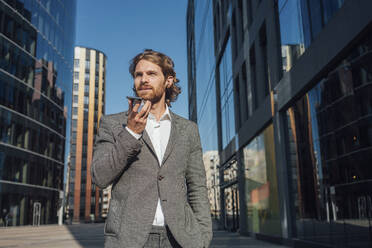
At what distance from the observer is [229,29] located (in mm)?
23156

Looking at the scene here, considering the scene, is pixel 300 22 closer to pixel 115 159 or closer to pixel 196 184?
pixel 196 184

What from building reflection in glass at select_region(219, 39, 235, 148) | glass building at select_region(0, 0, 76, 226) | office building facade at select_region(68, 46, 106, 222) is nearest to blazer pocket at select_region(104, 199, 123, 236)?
building reflection in glass at select_region(219, 39, 235, 148)

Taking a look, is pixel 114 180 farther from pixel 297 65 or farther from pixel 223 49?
pixel 223 49

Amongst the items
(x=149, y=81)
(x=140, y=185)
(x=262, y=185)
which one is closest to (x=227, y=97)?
(x=262, y=185)

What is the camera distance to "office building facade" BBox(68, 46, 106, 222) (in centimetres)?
8369

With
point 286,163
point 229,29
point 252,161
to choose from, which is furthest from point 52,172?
point 286,163

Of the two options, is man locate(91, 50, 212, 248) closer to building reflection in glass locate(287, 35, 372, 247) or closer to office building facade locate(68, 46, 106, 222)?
building reflection in glass locate(287, 35, 372, 247)

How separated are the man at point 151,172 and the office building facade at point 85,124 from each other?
275 ft

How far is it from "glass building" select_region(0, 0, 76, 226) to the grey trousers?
32.2 metres

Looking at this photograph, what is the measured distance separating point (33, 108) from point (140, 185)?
3727 centimetres

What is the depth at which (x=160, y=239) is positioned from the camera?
2.05m

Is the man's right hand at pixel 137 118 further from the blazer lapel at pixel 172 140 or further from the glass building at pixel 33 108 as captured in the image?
the glass building at pixel 33 108

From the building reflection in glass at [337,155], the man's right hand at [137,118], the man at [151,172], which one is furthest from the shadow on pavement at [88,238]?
the man's right hand at [137,118]

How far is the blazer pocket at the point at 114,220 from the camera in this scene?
2.00 metres
